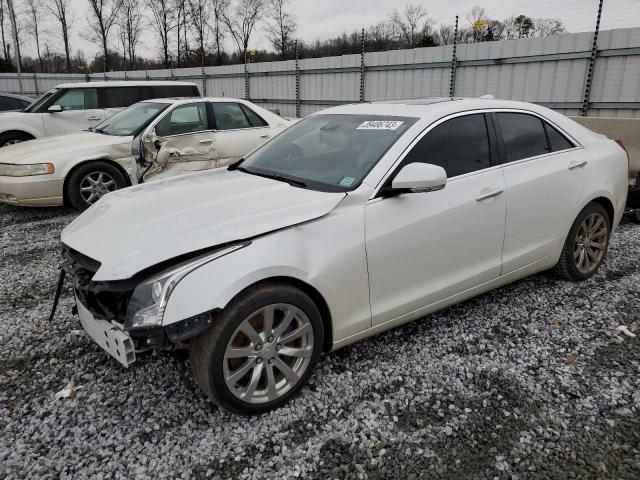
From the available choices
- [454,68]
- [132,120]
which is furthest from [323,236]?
[454,68]

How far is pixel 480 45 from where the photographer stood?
36.9 ft

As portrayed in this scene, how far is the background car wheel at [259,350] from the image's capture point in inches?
98.0

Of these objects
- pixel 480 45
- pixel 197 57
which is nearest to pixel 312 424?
pixel 480 45

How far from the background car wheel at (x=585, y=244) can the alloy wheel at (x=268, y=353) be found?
263 cm

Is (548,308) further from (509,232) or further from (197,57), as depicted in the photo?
(197,57)

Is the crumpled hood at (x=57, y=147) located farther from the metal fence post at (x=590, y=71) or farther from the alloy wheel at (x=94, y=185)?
the metal fence post at (x=590, y=71)

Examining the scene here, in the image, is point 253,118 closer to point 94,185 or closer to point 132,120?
point 132,120

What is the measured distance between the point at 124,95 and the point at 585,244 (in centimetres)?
901

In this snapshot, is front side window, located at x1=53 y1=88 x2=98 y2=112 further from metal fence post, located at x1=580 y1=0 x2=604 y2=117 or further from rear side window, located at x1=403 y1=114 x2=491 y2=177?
metal fence post, located at x1=580 y1=0 x2=604 y2=117

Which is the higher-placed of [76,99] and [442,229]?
[76,99]

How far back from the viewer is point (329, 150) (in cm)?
349

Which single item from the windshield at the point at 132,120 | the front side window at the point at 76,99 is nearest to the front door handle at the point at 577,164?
the windshield at the point at 132,120

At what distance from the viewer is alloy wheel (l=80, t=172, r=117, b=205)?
23.5 ft

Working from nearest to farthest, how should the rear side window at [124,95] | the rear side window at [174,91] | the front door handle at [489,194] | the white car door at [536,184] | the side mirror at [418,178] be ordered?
the side mirror at [418,178] → the front door handle at [489,194] → the white car door at [536,184] → the rear side window at [124,95] → the rear side window at [174,91]
